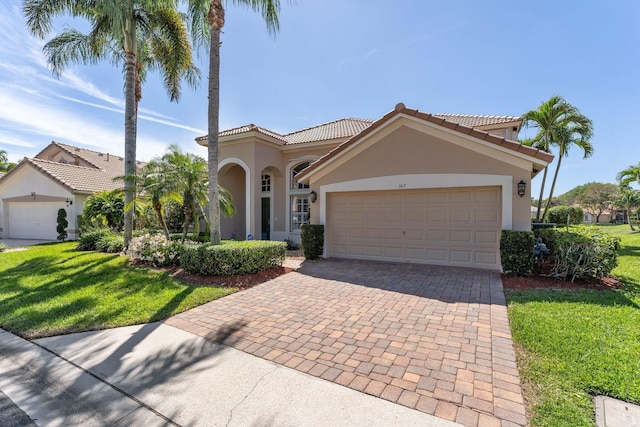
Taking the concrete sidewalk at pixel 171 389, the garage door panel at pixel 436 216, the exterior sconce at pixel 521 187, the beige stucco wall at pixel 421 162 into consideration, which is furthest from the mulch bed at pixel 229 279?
the exterior sconce at pixel 521 187

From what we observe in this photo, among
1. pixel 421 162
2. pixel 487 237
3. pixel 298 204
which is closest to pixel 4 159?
pixel 298 204

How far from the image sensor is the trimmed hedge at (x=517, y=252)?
7812mm

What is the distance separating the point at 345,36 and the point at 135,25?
→ 9.38 meters

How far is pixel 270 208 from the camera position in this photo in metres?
17.0

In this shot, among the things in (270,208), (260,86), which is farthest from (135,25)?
(270,208)

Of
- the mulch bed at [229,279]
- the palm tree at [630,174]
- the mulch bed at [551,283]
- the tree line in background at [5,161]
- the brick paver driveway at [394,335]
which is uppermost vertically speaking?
the tree line in background at [5,161]

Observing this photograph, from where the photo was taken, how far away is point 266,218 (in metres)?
18.0

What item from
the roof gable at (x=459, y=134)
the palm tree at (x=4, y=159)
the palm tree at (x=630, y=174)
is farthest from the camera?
the palm tree at (x=4, y=159)

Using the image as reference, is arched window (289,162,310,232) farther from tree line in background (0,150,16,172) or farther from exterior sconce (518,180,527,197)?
tree line in background (0,150,16,172)

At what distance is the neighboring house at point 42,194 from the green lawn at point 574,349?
21258 millimetres

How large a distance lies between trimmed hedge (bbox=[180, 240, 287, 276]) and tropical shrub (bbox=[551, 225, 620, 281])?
322 inches

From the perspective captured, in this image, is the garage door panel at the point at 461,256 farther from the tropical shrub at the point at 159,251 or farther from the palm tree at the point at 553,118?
the palm tree at the point at 553,118

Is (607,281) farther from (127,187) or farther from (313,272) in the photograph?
(127,187)

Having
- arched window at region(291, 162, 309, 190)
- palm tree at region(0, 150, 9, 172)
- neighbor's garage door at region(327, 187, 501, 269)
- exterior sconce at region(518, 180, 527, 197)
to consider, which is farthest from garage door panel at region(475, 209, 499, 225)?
palm tree at region(0, 150, 9, 172)
